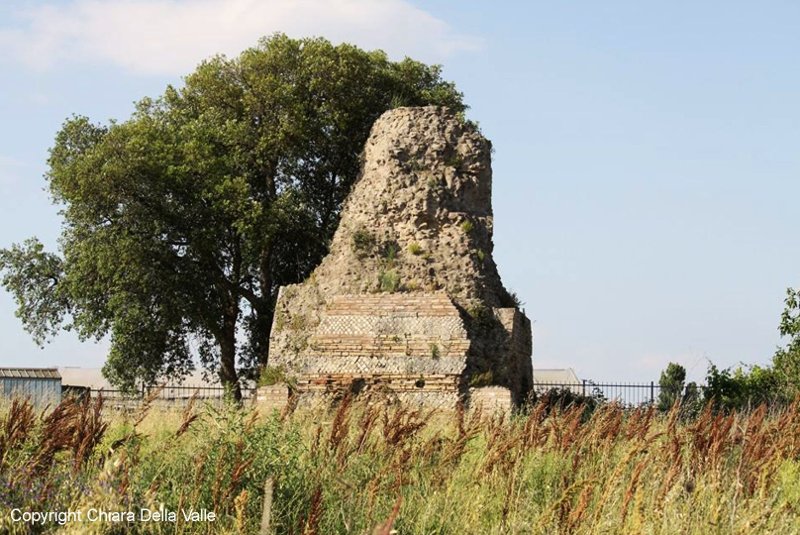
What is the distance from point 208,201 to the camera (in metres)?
32.9

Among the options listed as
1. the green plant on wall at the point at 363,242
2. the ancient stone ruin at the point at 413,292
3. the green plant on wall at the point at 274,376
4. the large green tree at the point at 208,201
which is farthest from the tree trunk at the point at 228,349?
the green plant on wall at the point at 363,242

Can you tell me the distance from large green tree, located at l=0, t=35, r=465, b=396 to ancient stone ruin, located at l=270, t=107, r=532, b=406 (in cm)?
595

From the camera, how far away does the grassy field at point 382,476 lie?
23.5ft

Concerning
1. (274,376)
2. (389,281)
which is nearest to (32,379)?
(274,376)

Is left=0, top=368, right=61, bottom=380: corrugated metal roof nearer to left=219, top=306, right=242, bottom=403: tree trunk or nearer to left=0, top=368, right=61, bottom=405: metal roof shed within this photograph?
left=0, top=368, right=61, bottom=405: metal roof shed

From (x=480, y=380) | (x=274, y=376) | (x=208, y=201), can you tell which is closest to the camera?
(x=480, y=380)

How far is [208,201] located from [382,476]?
2607 cm

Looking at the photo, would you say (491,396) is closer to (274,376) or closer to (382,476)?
(274,376)

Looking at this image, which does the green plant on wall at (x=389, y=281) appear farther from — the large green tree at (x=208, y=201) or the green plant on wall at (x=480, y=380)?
the large green tree at (x=208, y=201)

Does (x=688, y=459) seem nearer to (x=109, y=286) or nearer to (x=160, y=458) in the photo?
(x=160, y=458)

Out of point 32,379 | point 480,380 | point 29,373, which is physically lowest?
point 32,379

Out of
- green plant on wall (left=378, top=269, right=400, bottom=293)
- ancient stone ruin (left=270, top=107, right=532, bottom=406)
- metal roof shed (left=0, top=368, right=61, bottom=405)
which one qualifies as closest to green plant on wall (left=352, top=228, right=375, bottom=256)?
ancient stone ruin (left=270, top=107, right=532, bottom=406)

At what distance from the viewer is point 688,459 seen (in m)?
9.34

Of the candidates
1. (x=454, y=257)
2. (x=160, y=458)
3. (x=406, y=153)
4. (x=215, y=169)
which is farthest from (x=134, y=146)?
(x=160, y=458)
